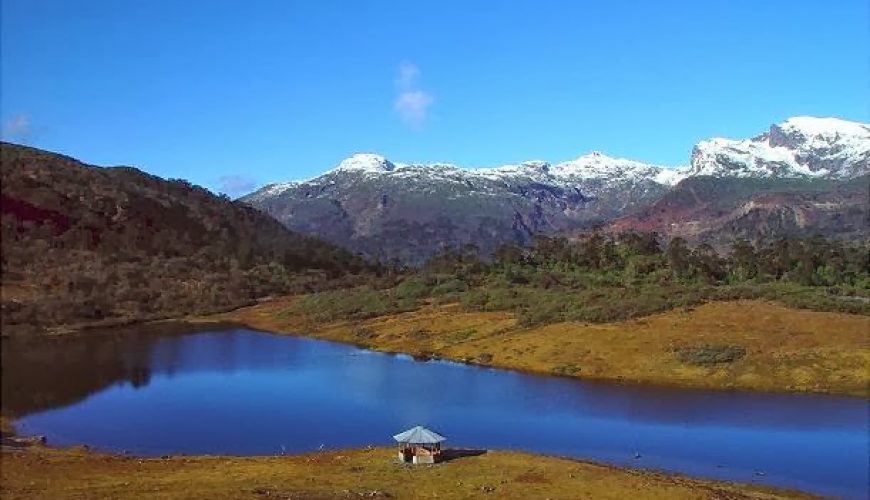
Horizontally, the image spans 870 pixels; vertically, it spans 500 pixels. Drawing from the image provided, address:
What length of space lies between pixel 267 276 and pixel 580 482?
138201 millimetres

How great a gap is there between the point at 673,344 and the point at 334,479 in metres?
59.8

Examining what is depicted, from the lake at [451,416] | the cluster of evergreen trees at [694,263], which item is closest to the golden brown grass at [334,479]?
the lake at [451,416]

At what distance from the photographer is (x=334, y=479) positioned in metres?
42.8

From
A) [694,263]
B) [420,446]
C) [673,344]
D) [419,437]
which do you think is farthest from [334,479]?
[694,263]

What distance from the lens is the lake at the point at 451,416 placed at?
173 feet

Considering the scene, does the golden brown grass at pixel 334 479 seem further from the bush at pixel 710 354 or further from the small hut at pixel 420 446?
the bush at pixel 710 354

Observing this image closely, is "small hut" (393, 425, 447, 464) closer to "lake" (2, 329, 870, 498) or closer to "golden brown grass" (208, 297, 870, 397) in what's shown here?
"lake" (2, 329, 870, 498)

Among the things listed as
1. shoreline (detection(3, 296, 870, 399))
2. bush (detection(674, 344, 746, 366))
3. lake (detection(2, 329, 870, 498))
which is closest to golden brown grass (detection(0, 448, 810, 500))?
lake (detection(2, 329, 870, 498))

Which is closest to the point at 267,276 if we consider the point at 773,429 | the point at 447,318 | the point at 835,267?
the point at 447,318

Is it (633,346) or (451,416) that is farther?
(633,346)

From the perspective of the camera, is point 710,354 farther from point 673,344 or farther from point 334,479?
point 334,479

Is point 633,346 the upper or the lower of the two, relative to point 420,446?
upper

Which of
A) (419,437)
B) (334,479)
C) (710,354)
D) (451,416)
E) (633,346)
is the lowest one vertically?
(334,479)

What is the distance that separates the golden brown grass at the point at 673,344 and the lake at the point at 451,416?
504 cm
